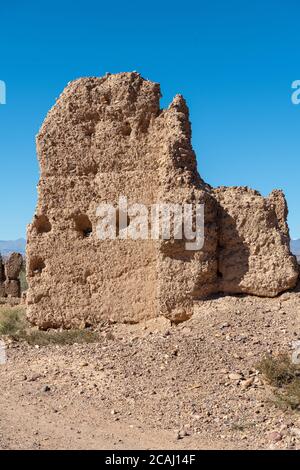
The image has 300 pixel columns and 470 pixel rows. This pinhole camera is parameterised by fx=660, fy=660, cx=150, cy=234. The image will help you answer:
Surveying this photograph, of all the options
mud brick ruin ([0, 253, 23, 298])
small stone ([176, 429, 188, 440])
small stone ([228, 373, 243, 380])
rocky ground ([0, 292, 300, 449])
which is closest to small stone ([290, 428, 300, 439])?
rocky ground ([0, 292, 300, 449])

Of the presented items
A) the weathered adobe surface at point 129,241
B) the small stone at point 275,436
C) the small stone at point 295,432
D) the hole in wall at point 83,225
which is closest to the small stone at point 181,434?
the small stone at point 275,436

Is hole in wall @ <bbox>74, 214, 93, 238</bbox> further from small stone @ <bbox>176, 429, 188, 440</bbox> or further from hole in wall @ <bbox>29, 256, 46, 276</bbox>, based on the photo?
small stone @ <bbox>176, 429, 188, 440</bbox>

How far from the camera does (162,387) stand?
713 centimetres

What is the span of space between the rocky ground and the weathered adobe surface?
0.37m

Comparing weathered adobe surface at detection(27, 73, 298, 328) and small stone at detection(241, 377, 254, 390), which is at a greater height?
weathered adobe surface at detection(27, 73, 298, 328)

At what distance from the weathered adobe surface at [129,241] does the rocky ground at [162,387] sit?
37 centimetres

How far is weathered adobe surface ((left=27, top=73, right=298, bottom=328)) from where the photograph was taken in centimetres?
924

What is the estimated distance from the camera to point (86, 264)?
32.2 ft

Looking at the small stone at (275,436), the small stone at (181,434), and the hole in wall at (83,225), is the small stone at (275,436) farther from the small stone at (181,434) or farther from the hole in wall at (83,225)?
the hole in wall at (83,225)

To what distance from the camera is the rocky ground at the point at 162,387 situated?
593cm
